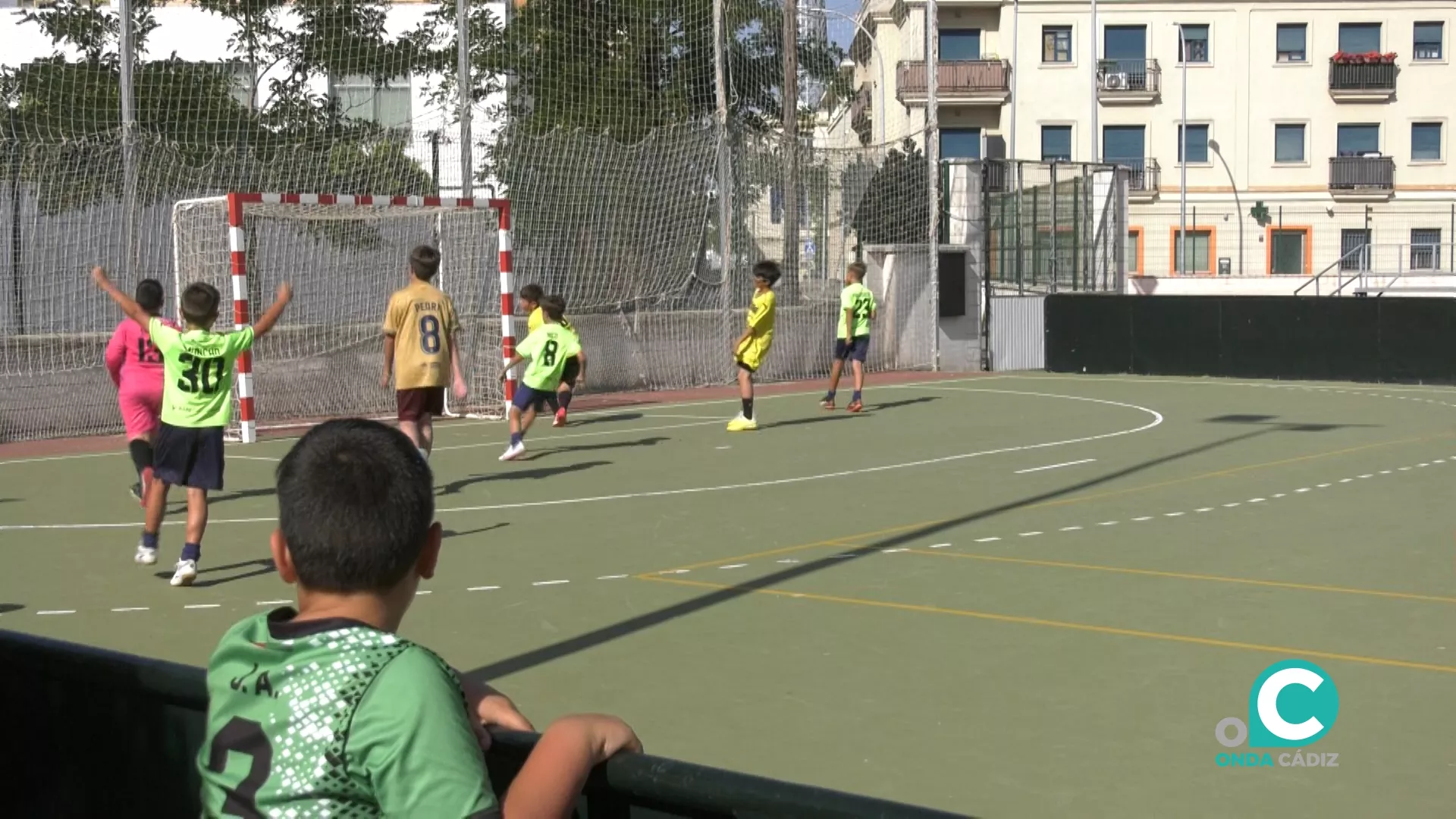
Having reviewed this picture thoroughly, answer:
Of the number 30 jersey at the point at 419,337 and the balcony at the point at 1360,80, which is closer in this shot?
the number 30 jersey at the point at 419,337

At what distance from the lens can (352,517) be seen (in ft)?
A: 8.12

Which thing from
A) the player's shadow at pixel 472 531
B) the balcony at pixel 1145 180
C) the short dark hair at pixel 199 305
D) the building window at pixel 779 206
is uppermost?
the balcony at pixel 1145 180

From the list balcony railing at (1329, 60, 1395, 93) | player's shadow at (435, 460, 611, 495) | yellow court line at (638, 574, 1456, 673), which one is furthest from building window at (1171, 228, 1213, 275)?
yellow court line at (638, 574, 1456, 673)

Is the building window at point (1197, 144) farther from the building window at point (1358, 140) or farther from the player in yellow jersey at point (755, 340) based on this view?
the player in yellow jersey at point (755, 340)

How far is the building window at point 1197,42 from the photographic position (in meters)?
60.7

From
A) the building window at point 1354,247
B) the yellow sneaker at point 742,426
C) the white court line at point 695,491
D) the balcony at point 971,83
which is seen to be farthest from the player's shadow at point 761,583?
the balcony at point 971,83

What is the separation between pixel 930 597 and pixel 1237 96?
184 feet

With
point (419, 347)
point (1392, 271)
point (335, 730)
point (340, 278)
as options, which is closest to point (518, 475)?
point (419, 347)

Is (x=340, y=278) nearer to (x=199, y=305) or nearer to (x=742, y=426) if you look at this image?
(x=742, y=426)

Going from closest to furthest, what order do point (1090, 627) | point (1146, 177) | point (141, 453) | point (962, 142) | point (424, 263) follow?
point (1090, 627) < point (141, 453) < point (424, 263) < point (1146, 177) < point (962, 142)

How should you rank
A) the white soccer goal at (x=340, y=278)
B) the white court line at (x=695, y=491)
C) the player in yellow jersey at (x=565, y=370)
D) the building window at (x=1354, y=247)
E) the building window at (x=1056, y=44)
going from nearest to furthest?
the white court line at (x=695, y=491), the player in yellow jersey at (x=565, y=370), the white soccer goal at (x=340, y=278), the building window at (x=1354, y=247), the building window at (x=1056, y=44)

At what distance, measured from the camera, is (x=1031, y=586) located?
864 cm

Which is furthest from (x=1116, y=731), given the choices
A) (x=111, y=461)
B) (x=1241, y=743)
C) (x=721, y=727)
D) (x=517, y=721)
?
(x=111, y=461)

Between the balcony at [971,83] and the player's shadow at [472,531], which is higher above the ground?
the balcony at [971,83]
